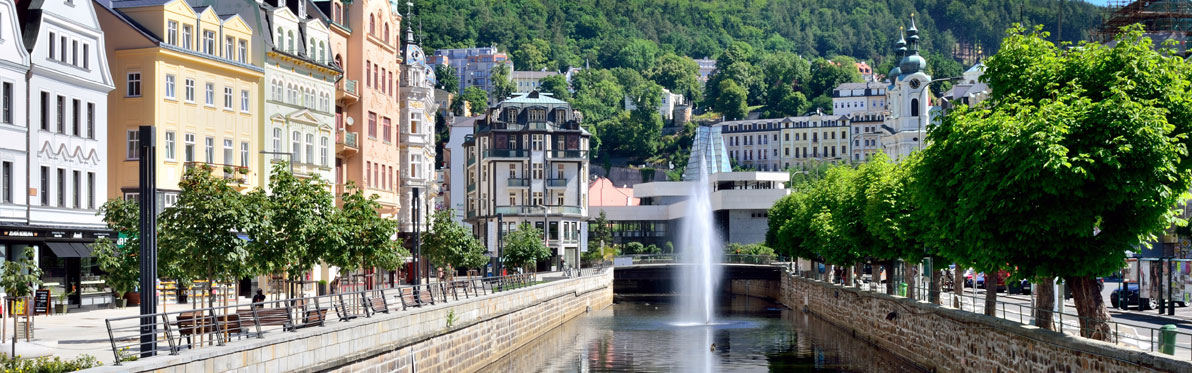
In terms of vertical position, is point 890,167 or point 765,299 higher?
point 890,167

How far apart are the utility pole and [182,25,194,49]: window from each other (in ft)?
100

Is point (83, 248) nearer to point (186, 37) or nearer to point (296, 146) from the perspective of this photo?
point (186, 37)

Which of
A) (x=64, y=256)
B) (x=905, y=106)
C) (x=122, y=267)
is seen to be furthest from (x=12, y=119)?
(x=905, y=106)

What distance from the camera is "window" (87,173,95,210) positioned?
47.8 meters

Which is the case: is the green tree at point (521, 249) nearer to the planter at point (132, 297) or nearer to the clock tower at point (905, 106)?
the planter at point (132, 297)

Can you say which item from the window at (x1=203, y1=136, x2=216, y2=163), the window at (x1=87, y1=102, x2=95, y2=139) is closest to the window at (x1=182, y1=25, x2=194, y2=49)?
the window at (x1=203, y1=136, x2=216, y2=163)

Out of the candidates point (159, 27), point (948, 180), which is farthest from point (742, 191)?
point (948, 180)

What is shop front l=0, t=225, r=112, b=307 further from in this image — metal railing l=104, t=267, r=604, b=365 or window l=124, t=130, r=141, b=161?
metal railing l=104, t=267, r=604, b=365

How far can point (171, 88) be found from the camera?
173 feet

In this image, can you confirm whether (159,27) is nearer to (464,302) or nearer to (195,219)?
(464,302)

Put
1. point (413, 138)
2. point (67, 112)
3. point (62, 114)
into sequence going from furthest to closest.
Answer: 1. point (413, 138)
2. point (67, 112)
3. point (62, 114)

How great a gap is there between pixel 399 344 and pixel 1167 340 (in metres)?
18.9

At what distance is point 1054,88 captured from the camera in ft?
110

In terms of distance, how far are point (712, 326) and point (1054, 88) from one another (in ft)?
145
